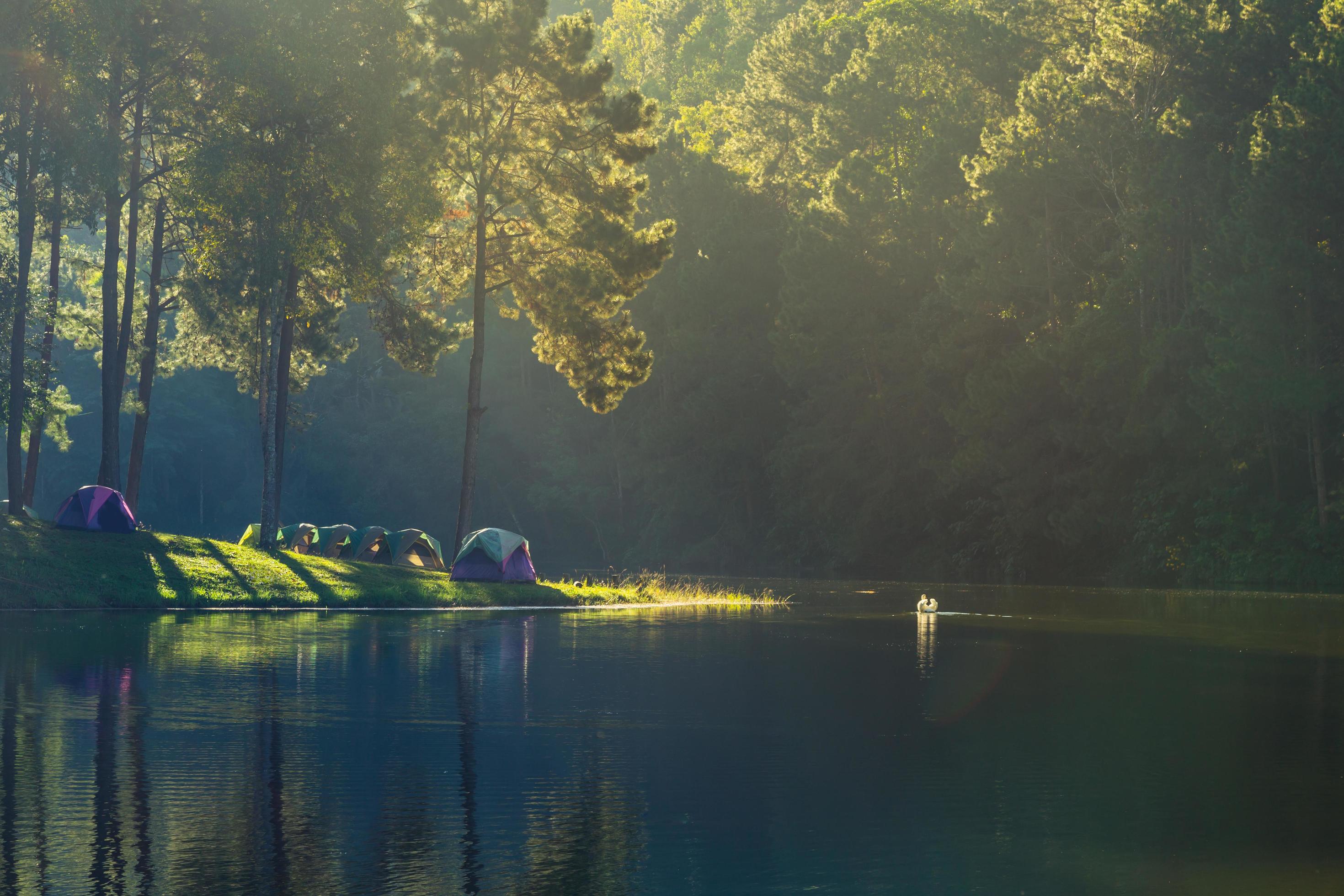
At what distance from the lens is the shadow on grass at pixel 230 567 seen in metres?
30.0

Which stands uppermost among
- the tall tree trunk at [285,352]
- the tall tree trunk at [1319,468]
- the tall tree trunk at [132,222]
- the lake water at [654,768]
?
the tall tree trunk at [132,222]

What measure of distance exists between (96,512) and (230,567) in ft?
13.4

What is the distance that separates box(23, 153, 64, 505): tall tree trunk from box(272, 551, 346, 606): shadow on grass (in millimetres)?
8332

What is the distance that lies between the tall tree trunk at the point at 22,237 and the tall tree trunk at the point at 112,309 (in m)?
1.83

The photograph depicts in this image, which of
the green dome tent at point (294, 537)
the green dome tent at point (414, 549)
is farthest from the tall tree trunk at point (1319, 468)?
the green dome tent at point (294, 537)

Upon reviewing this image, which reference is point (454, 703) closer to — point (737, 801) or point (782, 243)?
point (737, 801)

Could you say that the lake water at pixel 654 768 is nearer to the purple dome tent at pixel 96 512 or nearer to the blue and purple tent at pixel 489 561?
the purple dome tent at pixel 96 512

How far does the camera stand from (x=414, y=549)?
1989 inches

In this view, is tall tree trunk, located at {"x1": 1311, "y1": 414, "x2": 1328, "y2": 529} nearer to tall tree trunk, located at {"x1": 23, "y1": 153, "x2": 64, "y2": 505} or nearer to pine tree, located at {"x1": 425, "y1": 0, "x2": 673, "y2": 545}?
pine tree, located at {"x1": 425, "y1": 0, "x2": 673, "y2": 545}

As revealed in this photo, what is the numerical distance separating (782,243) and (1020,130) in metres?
22.5

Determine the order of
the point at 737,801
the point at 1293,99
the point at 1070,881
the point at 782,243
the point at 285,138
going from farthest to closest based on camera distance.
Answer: the point at 782,243, the point at 1293,99, the point at 285,138, the point at 737,801, the point at 1070,881

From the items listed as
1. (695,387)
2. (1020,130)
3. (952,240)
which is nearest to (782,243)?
(695,387)

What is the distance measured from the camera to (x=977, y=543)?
6166 centimetres

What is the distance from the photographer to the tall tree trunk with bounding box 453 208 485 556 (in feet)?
130
